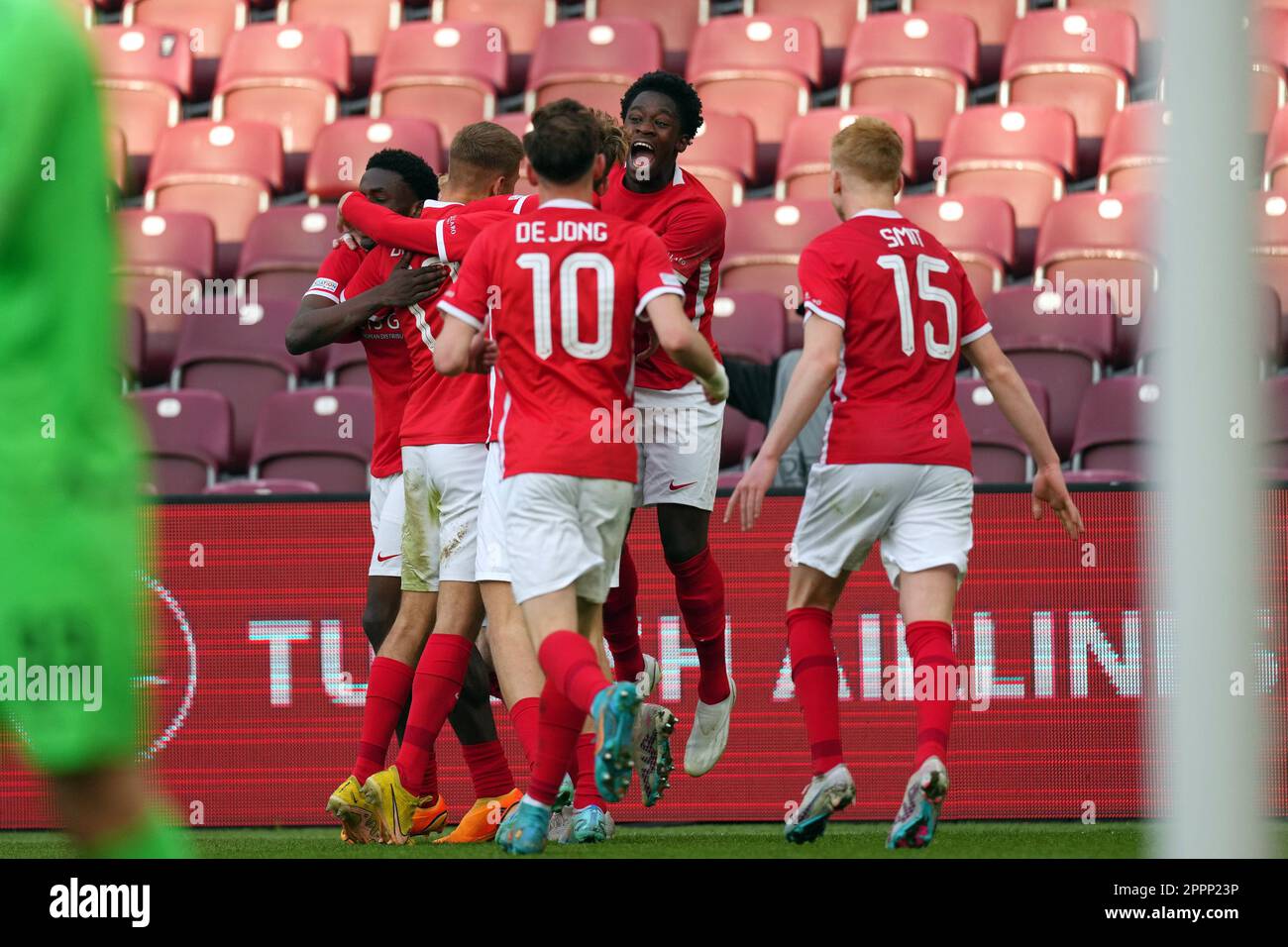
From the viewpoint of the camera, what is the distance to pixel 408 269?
545cm

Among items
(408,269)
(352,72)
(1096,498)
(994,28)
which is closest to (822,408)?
(1096,498)

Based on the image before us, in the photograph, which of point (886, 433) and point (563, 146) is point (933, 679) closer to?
point (886, 433)

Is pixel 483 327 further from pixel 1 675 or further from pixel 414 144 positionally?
pixel 414 144

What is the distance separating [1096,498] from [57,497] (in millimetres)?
Result: 4669

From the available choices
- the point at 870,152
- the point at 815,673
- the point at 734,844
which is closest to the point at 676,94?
the point at 870,152

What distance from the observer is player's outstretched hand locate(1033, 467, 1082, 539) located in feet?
17.1

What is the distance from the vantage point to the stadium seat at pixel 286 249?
995cm

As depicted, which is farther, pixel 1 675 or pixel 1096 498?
pixel 1096 498

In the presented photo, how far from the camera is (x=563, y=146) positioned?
472cm

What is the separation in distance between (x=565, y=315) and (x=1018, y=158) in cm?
653

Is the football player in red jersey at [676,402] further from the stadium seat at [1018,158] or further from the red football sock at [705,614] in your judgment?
the stadium seat at [1018,158]

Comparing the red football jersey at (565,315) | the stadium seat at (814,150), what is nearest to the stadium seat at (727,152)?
the stadium seat at (814,150)

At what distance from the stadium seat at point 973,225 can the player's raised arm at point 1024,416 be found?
14.7 feet

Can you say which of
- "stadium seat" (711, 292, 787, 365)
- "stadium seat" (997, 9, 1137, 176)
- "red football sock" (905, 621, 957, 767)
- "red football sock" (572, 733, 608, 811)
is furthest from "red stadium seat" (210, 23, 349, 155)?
"red football sock" (905, 621, 957, 767)
